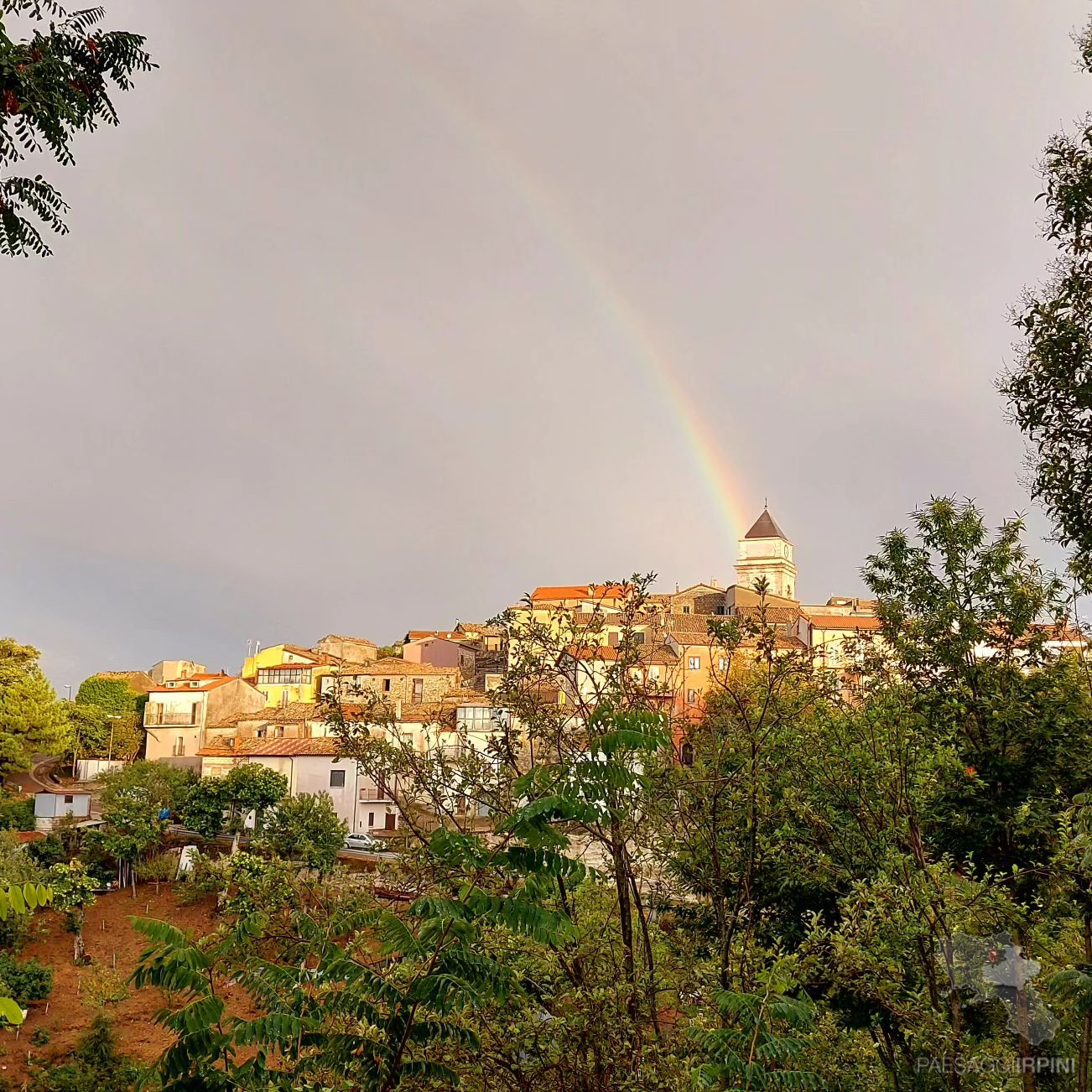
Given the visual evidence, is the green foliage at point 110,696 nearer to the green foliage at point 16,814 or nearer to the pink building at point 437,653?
the pink building at point 437,653

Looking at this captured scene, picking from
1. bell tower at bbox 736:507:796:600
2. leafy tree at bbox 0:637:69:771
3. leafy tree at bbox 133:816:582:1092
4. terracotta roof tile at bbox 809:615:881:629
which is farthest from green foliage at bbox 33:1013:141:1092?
bell tower at bbox 736:507:796:600

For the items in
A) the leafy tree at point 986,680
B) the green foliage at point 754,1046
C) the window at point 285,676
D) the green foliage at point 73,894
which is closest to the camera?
the green foliage at point 754,1046

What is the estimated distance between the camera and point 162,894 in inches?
1218

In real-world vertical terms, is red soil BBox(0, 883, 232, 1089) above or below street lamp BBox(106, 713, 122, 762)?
below

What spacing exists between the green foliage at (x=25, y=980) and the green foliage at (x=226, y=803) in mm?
11645

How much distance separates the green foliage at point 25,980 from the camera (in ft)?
71.6

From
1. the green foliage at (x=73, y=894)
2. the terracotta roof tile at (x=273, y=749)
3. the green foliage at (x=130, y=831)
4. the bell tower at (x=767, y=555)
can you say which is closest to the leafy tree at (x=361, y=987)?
the green foliage at (x=73, y=894)

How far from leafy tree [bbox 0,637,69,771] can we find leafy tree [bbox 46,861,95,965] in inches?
874

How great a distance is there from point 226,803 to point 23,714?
717 inches

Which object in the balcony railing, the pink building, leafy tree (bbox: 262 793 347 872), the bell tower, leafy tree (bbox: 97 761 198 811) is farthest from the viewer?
the bell tower

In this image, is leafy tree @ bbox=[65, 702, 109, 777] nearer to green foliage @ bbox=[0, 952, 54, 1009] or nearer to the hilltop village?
the hilltop village

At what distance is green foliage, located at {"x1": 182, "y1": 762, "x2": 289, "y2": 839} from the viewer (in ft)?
115

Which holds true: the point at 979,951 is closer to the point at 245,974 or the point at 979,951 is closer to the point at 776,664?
the point at 776,664

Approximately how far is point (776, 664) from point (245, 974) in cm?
435
